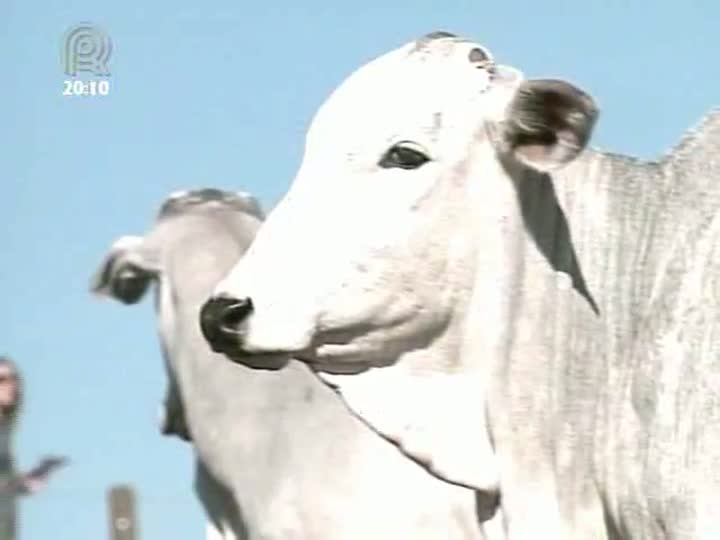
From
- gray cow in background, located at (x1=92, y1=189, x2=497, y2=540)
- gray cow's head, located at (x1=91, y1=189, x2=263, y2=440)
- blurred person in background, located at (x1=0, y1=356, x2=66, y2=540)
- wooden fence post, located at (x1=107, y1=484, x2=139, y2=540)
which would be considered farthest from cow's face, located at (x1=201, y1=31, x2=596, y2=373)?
wooden fence post, located at (x1=107, y1=484, x2=139, y2=540)

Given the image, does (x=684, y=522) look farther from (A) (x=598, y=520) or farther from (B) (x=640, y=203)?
(B) (x=640, y=203)

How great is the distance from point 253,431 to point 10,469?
589 millimetres

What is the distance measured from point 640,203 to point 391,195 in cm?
38

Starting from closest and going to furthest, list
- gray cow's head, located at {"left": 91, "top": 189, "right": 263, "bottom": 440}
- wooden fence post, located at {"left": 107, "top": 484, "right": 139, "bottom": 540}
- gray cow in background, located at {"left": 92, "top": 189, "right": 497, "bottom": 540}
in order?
gray cow in background, located at {"left": 92, "top": 189, "right": 497, "bottom": 540}
gray cow's head, located at {"left": 91, "top": 189, "right": 263, "bottom": 440}
wooden fence post, located at {"left": 107, "top": 484, "right": 139, "bottom": 540}

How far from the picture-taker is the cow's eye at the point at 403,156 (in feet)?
→ 12.5

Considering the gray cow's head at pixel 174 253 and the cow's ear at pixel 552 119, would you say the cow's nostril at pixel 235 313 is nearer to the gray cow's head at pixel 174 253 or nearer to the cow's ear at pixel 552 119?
the cow's ear at pixel 552 119

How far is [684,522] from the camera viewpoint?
354cm

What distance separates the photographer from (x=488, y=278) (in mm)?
3842

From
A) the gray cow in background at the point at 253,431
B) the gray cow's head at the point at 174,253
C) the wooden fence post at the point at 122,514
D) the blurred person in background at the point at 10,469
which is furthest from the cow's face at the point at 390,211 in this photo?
the wooden fence post at the point at 122,514

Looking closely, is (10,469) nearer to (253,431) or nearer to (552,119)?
(253,431)

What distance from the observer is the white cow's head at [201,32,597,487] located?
374 cm

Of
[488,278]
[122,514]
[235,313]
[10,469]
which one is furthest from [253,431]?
[235,313]

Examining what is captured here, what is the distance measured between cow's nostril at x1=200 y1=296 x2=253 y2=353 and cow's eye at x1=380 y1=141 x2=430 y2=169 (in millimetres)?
300

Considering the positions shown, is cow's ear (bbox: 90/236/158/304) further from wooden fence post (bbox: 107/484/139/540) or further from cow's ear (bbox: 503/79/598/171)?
cow's ear (bbox: 503/79/598/171)
